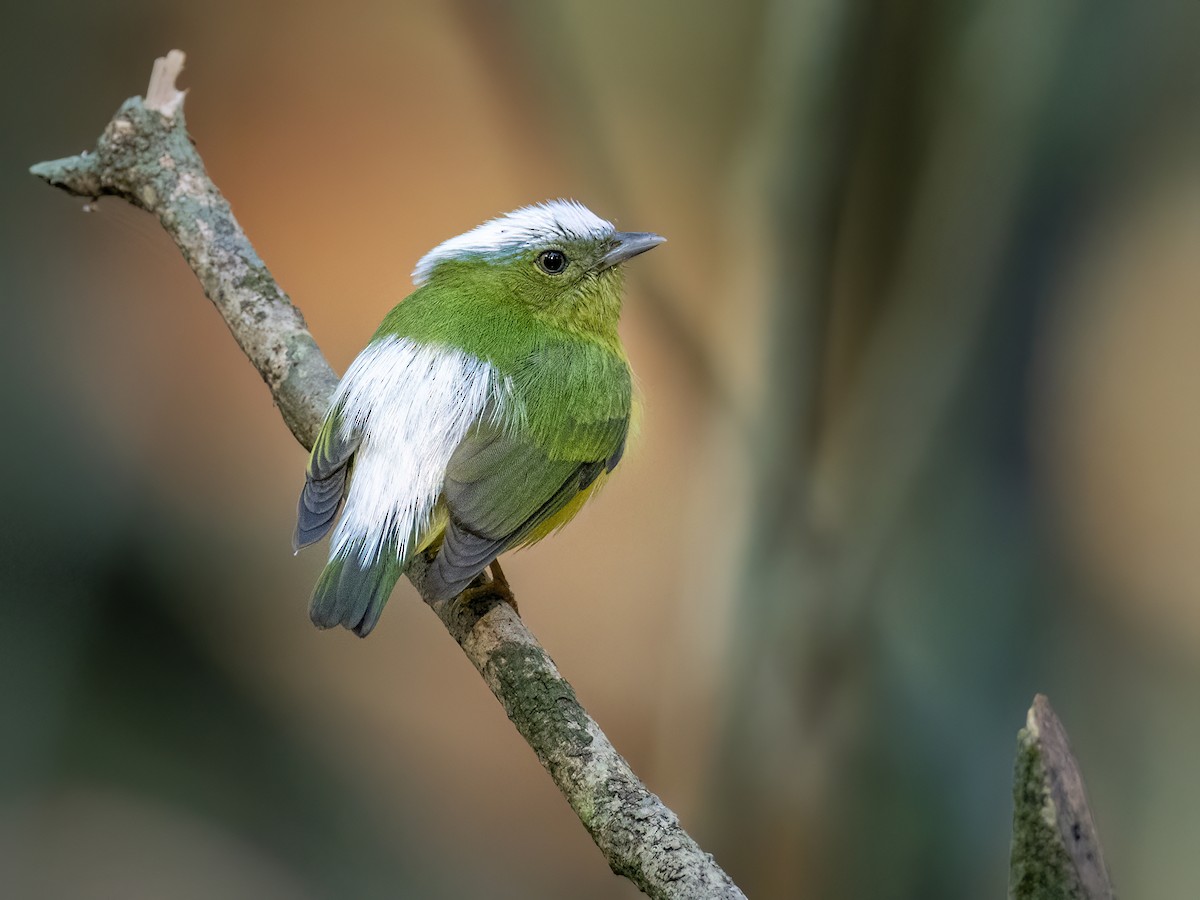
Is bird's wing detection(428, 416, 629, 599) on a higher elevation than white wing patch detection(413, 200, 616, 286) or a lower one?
lower

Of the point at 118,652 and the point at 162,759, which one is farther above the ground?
the point at 118,652

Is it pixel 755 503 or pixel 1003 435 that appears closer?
pixel 1003 435

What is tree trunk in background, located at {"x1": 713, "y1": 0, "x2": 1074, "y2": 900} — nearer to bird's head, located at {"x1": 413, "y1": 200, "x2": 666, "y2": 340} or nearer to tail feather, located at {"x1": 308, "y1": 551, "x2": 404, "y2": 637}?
bird's head, located at {"x1": 413, "y1": 200, "x2": 666, "y2": 340}

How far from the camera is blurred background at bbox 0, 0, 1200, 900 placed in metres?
1.87

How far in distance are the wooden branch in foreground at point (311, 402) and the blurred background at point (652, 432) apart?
0.85ft

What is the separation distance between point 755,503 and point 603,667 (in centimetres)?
46

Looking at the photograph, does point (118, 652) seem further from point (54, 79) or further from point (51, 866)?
point (54, 79)

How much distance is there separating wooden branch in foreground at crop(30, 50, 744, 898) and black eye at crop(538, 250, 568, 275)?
12.6 inches

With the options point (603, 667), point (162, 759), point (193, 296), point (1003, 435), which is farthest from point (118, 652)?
point (1003, 435)

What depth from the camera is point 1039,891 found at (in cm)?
71

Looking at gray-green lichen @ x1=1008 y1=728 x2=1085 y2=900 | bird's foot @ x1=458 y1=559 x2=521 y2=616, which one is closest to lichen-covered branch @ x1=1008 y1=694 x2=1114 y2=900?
gray-green lichen @ x1=1008 y1=728 x2=1085 y2=900

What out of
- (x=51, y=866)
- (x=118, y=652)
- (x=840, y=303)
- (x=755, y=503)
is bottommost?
(x=51, y=866)

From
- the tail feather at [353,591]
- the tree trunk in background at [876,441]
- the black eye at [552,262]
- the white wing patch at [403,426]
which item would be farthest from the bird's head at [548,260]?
the tree trunk in background at [876,441]

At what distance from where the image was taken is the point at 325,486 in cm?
122
